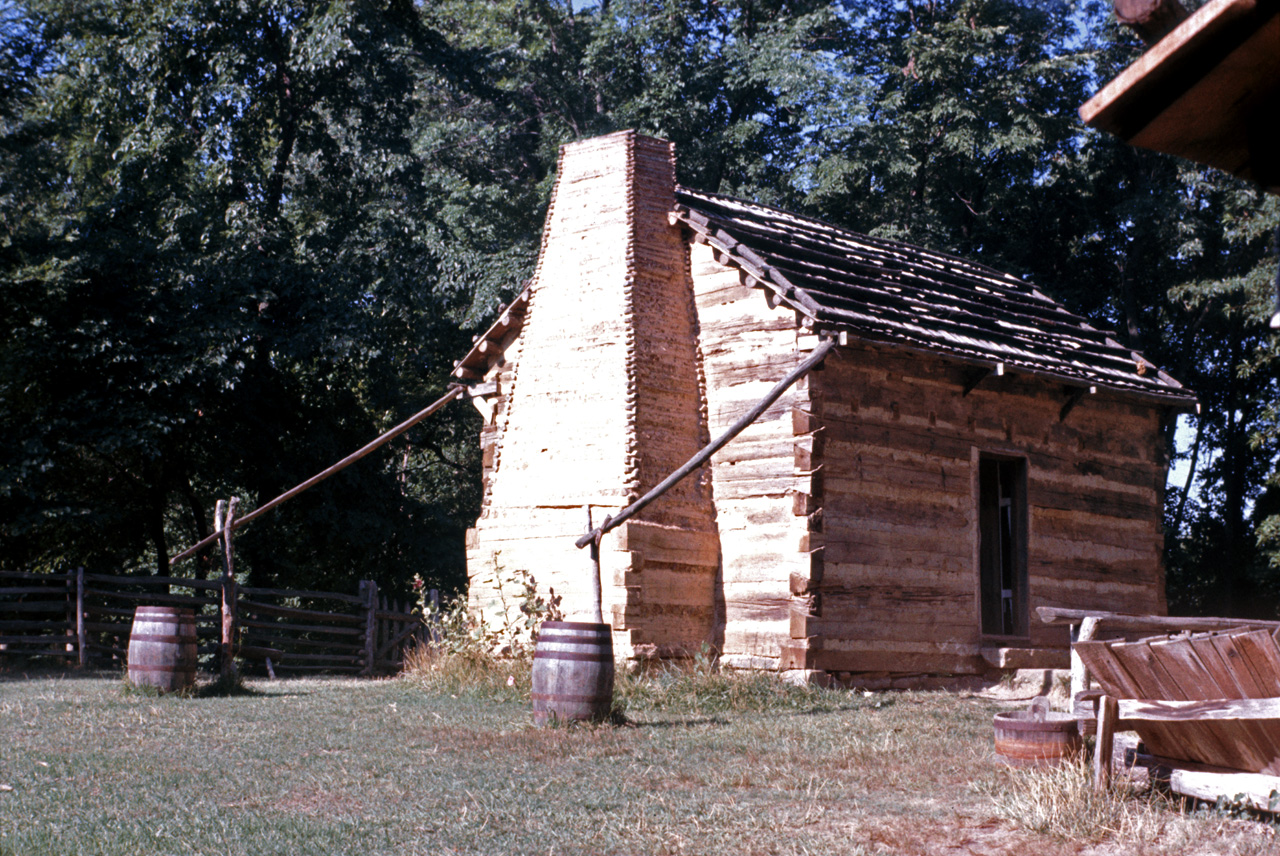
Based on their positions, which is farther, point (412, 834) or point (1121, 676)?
point (1121, 676)

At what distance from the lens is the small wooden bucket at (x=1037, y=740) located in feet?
23.0

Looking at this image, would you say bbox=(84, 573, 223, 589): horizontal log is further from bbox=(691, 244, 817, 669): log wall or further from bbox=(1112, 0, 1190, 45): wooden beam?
bbox=(1112, 0, 1190, 45): wooden beam

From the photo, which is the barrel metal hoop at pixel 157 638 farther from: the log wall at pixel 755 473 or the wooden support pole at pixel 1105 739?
the wooden support pole at pixel 1105 739

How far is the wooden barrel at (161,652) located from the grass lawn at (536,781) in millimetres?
386

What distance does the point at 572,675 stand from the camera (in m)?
9.90

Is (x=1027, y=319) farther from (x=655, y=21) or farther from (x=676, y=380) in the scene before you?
(x=655, y=21)

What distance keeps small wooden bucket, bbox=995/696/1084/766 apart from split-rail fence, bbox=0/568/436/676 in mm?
10866

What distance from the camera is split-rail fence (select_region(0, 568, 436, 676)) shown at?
17750mm

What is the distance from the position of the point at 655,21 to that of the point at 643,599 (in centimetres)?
2050

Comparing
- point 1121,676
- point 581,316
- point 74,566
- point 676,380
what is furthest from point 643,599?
point 74,566

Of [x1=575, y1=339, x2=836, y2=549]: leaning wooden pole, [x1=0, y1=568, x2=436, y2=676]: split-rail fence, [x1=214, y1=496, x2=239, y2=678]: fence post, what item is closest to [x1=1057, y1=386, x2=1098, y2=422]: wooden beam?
[x1=575, y1=339, x2=836, y2=549]: leaning wooden pole

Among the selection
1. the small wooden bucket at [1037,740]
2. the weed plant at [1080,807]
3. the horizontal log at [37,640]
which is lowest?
the horizontal log at [37,640]

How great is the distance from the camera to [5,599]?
18.9 meters

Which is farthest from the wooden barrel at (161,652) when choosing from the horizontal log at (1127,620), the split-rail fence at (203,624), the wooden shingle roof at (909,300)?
the horizontal log at (1127,620)
